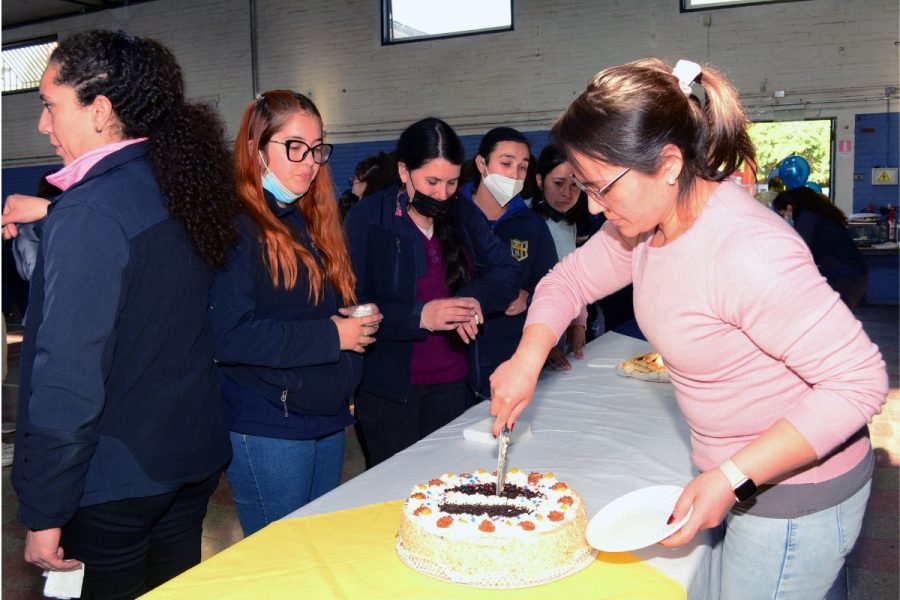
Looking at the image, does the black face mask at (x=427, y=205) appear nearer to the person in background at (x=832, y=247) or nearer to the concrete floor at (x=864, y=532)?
the concrete floor at (x=864, y=532)

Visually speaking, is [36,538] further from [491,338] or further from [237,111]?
[237,111]

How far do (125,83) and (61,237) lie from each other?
1.02 ft

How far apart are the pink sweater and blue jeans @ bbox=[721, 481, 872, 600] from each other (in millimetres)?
Result: 77

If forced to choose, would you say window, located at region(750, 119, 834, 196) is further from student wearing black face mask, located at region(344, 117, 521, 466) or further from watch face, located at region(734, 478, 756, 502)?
watch face, located at region(734, 478, 756, 502)

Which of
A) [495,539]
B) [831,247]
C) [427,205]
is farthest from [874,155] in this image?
[495,539]

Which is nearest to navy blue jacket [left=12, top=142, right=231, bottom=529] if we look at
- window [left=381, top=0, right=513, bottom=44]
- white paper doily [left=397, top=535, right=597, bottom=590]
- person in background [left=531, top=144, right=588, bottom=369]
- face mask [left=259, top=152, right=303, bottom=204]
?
face mask [left=259, top=152, right=303, bottom=204]

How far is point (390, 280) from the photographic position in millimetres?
2371

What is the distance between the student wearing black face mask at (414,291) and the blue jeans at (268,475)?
526mm

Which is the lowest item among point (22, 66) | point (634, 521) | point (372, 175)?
point (634, 521)

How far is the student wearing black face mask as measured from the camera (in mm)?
2318

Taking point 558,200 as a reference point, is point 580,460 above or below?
below

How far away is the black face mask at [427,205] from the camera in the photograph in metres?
2.37

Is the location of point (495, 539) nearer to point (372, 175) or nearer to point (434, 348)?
point (434, 348)

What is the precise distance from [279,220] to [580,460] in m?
0.89
